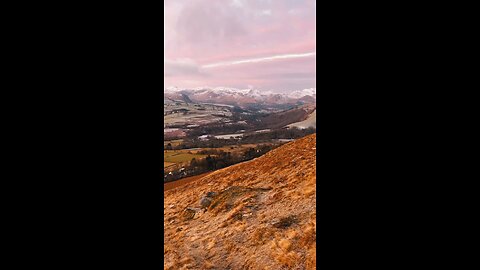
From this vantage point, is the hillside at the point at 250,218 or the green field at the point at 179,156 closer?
the hillside at the point at 250,218

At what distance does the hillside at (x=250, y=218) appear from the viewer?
11.1ft

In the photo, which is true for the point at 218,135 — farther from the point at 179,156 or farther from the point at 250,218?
the point at 250,218

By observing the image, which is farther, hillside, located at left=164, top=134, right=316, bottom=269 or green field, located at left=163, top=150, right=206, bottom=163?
green field, located at left=163, top=150, right=206, bottom=163

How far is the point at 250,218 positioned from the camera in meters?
4.07

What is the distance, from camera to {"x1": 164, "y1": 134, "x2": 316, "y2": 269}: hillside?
339 cm

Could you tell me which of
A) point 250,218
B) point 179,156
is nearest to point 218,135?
point 179,156

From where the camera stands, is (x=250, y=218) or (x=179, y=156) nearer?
(x=250, y=218)

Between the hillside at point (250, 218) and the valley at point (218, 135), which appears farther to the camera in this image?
the valley at point (218, 135)
